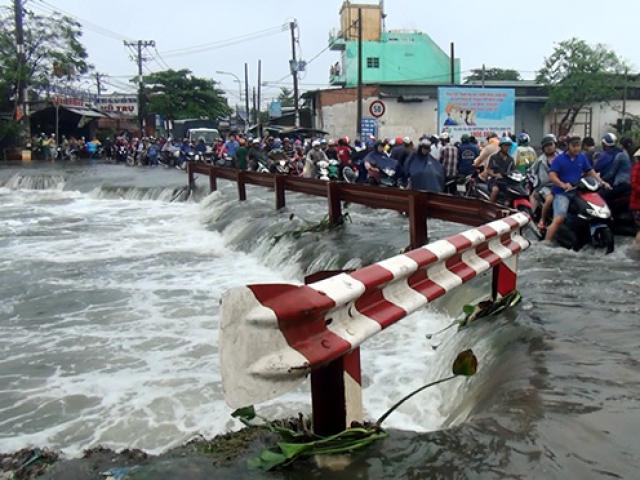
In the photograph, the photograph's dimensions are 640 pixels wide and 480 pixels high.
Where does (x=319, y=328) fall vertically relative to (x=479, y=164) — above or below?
below

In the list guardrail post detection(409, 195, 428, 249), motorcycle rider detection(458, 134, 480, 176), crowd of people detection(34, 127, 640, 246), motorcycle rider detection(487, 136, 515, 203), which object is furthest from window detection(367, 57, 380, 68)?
guardrail post detection(409, 195, 428, 249)

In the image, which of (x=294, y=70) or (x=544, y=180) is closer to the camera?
(x=544, y=180)

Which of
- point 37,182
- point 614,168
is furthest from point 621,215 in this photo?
point 37,182

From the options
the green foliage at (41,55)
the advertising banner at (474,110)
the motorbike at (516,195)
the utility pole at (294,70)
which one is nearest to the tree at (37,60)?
the green foliage at (41,55)

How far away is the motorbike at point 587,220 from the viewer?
26.9ft

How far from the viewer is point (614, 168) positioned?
9203 mm

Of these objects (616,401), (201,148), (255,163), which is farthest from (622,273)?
(201,148)

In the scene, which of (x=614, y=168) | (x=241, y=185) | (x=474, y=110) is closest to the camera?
(x=614, y=168)

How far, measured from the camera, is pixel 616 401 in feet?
12.4

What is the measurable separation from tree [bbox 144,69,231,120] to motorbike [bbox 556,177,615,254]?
2002 inches

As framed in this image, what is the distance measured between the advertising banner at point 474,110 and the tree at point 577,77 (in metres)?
13.2

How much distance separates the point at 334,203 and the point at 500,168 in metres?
2.74

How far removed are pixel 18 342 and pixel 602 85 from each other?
41551 millimetres

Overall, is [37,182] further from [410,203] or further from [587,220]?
[587,220]
